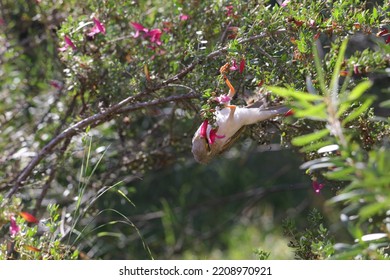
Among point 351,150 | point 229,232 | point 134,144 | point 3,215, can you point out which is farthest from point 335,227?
point 351,150

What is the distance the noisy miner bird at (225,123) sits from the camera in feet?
6.44

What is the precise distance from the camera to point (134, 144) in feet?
9.87

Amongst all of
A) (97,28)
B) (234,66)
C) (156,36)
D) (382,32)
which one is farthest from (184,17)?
(382,32)

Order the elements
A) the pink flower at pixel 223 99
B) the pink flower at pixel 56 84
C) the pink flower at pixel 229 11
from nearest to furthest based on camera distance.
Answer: the pink flower at pixel 223 99 → the pink flower at pixel 229 11 → the pink flower at pixel 56 84

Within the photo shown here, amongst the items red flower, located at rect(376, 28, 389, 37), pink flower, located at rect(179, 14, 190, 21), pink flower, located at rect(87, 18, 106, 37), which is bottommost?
red flower, located at rect(376, 28, 389, 37)

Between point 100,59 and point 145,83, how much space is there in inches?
15.0

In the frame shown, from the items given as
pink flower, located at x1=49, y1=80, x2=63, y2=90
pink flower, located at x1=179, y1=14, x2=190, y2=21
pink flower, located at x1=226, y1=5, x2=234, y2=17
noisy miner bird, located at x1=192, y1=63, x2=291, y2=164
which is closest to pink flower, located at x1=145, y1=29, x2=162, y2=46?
pink flower, located at x1=179, y1=14, x2=190, y2=21

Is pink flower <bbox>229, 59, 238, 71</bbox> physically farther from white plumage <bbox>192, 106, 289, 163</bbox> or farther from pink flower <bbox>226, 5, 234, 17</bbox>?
pink flower <bbox>226, 5, 234, 17</bbox>

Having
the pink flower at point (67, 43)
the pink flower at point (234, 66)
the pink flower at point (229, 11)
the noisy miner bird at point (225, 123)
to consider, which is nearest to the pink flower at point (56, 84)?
the pink flower at point (67, 43)

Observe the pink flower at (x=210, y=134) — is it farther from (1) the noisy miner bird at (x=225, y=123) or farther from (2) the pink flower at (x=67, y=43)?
(2) the pink flower at (x=67, y=43)

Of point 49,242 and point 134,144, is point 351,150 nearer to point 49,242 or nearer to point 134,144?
point 49,242

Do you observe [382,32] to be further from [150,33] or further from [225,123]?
[150,33]

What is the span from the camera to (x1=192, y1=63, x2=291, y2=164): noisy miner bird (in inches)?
77.2

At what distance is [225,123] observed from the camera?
200cm
